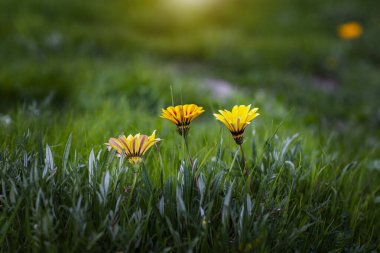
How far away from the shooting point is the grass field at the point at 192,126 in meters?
1.57

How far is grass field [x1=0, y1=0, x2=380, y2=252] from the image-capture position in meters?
1.57

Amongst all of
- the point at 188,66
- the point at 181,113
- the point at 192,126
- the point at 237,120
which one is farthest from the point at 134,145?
the point at 188,66

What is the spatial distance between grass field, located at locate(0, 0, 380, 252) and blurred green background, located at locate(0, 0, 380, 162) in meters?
0.03

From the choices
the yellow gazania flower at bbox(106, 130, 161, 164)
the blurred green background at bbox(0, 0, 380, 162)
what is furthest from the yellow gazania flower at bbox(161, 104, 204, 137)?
the blurred green background at bbox(0, 0, 380, 162)

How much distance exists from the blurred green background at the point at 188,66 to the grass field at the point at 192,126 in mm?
30

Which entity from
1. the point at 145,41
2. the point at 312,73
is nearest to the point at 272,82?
the point at 312,73

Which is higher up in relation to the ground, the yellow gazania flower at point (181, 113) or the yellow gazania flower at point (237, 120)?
the yellow gazania flower at point (181, 113)

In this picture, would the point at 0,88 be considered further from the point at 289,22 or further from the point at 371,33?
the point at 371,33

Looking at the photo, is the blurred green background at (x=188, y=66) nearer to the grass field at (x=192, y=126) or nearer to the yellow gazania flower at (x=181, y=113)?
the grass field at (x=192, y=126)

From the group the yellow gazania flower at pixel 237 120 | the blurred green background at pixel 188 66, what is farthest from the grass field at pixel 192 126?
the yellow gazania flower at pixel 237 120

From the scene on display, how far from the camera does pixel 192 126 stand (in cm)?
370

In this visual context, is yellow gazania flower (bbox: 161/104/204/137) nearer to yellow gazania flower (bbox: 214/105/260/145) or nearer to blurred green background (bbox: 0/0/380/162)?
yellow gazania flower (bbox: 214/105/260/145)

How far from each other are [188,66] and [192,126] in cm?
347

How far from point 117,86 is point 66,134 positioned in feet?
7.53
